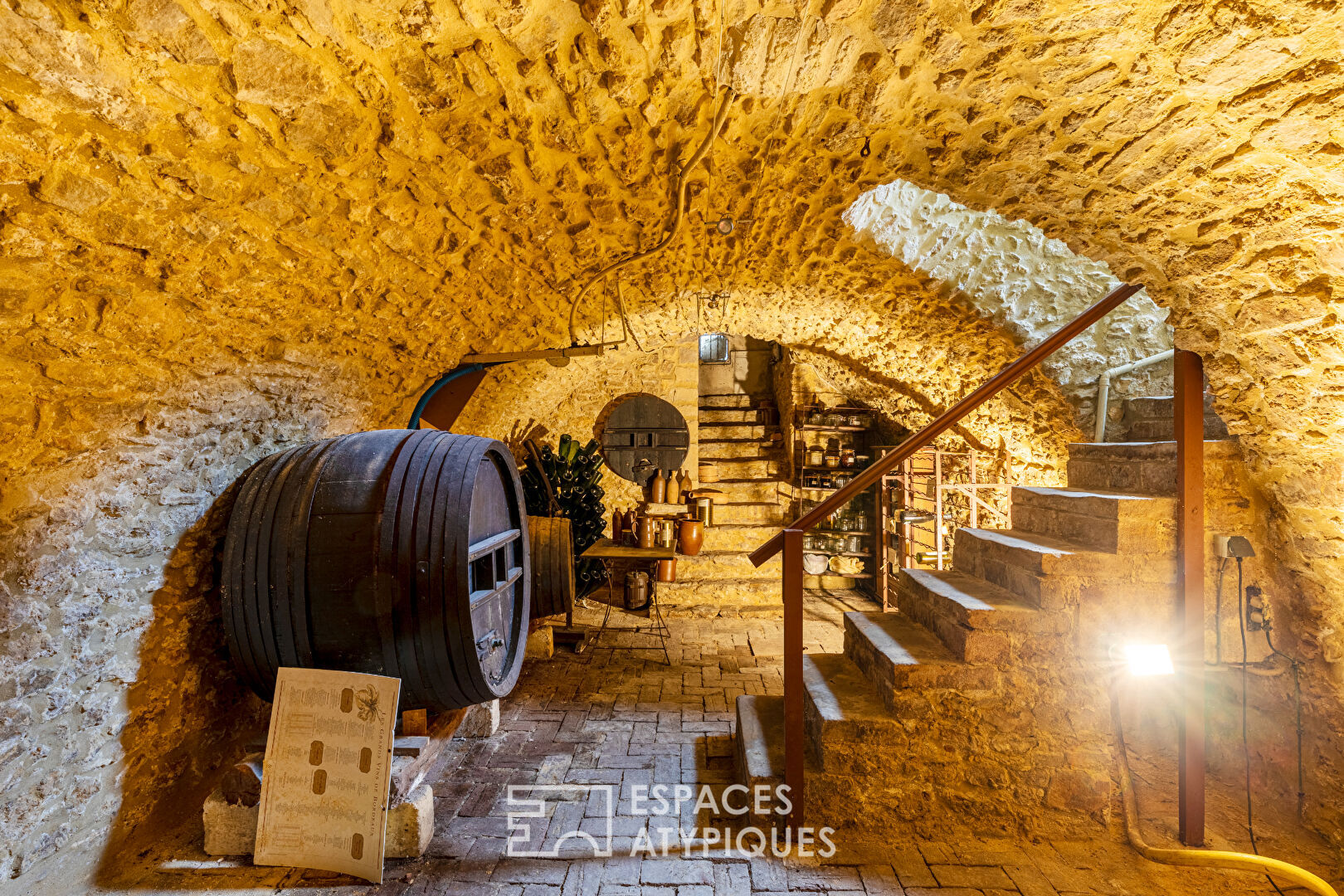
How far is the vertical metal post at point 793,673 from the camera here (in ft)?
7.58

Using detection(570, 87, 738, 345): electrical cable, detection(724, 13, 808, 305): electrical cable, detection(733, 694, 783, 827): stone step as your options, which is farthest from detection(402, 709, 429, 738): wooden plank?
detection(724, 13, 808, 305): electrical cable

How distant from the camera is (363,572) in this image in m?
2.05

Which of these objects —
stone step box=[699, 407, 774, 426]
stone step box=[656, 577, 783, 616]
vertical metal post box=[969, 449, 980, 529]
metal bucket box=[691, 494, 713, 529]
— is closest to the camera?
vertical metal post box=[969, 449, 980, 529]

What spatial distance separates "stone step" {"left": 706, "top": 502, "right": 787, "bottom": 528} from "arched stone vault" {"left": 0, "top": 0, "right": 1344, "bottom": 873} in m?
4.74

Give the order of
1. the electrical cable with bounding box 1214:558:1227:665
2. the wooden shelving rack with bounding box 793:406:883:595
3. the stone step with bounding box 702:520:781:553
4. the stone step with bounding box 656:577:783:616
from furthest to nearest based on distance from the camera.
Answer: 1. the wooden shelving rack with bounding box 793:406:883:595
2. the stone step with bounding box 702:520:781:553
3. the stone step with bounding box 656:577:783:616
4. the electrical cable with bounding box 1214:558:1227:665

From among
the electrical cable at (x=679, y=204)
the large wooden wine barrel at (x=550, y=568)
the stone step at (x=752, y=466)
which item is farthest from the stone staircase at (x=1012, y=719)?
the stone step at (x=752, y=466)

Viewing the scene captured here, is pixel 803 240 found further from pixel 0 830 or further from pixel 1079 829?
pixel 0 830

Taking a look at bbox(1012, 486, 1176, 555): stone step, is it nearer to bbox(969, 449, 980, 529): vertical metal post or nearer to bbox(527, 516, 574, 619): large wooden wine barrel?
bbox(969, 449, 980, 529): vertical metal post

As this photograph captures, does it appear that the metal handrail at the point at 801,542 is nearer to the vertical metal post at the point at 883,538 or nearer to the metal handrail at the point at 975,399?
the metal handrail at the point at 975,399

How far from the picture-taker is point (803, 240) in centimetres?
343

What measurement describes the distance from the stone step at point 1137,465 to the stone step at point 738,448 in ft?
14.2

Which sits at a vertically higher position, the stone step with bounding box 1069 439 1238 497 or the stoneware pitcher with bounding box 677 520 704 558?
the stone step with bounding box 1069 439 1238 497

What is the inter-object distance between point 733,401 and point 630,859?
654 centimetres

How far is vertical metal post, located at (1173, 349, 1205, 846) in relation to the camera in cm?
232
